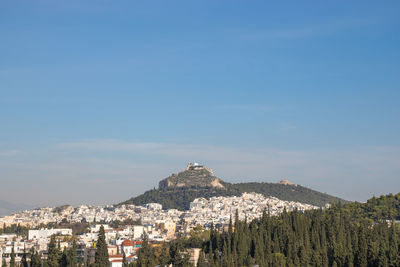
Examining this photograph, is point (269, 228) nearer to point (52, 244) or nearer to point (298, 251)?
point (298, 251)

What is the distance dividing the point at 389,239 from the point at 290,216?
16.9m

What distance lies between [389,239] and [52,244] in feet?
168

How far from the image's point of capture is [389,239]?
3907 inches

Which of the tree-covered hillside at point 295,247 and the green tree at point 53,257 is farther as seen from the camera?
the tree-covered hillside at point 295,247

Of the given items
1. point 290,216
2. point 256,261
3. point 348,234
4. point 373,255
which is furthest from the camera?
point 290,216

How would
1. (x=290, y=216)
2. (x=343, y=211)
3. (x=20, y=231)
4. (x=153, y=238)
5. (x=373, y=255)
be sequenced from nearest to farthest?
(x=373, y=255)
(x=290, y=216)
(x=343, y=211)
(x=153, y=238)
(x=20, y=231)

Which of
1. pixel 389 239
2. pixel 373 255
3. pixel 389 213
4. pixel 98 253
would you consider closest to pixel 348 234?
pixel 389 239

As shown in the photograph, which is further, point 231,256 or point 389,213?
point 389,213

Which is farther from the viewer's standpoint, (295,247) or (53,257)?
(295,247)

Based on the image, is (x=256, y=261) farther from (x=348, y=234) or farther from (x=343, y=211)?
(x=343, y=211)

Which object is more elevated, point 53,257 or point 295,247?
point 295,247

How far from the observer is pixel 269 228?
10088cm

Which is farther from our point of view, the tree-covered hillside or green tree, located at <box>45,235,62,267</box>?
the tree-covered hillside

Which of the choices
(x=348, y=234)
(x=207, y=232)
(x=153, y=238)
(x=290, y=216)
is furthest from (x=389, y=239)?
(x=153, y=238)
